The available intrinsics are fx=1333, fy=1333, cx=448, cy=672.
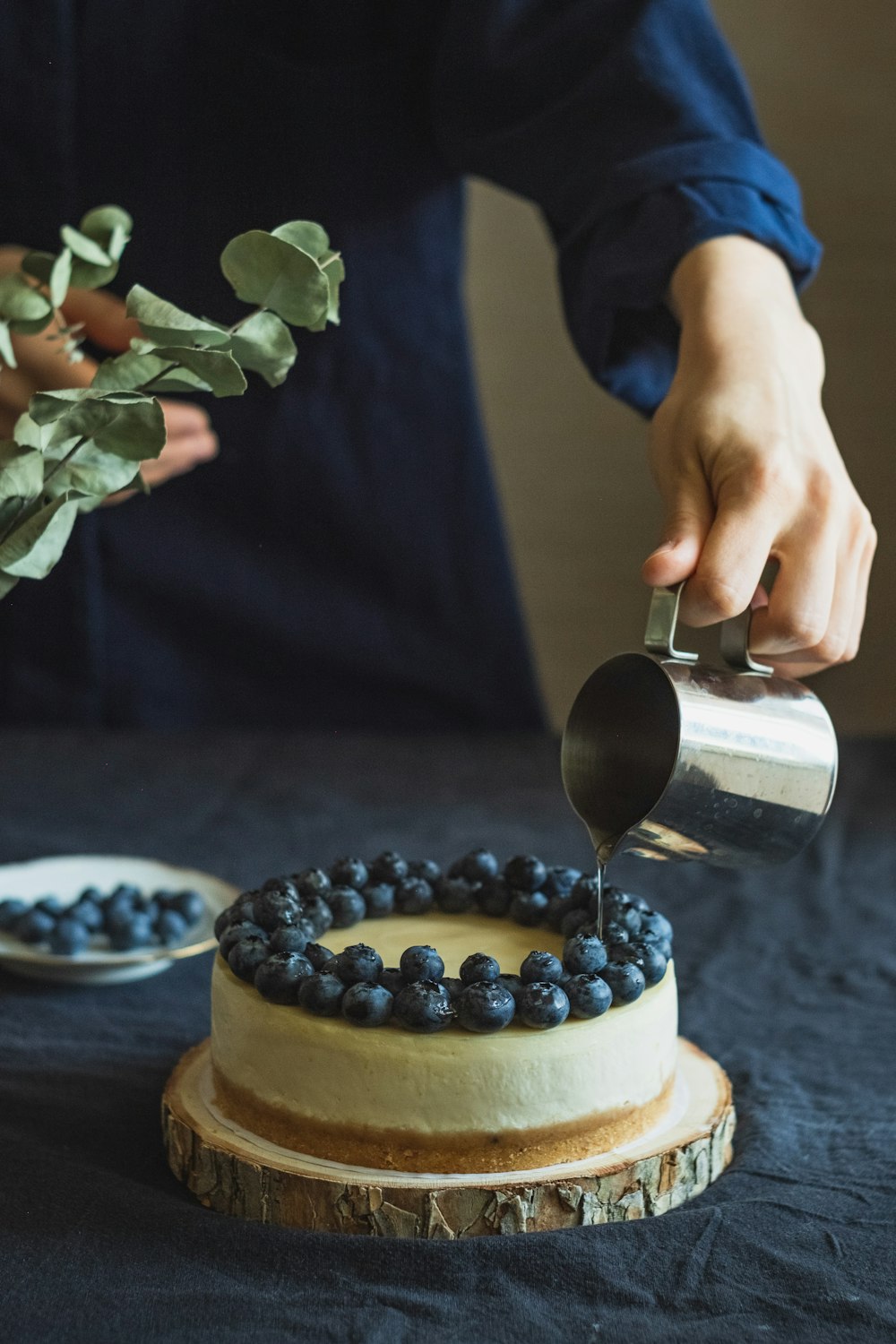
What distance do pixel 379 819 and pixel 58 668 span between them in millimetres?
602

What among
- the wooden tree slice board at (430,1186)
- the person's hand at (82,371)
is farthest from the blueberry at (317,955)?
the person's hand at (82,371)

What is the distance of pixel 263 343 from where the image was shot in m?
0.72

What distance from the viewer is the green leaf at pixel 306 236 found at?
707 millimetres

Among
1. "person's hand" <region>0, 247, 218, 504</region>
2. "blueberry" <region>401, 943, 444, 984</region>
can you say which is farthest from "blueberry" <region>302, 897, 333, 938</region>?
"person's hand" <region>0, 247, 218, 504</region>

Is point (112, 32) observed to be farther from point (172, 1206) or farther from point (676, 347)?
point (172, 1206)

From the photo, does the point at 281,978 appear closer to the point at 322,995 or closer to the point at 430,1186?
the point at 322,995

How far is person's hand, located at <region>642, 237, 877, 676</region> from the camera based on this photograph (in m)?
0.84

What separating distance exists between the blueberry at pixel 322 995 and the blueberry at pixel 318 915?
0.11m

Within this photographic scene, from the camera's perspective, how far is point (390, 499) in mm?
1988

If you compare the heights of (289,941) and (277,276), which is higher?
(277,276)

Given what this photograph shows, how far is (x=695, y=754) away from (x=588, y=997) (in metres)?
0.16

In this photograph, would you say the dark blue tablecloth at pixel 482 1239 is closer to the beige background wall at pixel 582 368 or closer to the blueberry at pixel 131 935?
the blueberry at pixel 131 935

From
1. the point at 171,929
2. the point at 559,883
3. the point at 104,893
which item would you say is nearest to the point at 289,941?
the point at 559,883

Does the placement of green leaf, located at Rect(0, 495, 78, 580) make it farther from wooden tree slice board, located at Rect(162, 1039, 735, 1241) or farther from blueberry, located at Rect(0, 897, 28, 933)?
blueberry, located at Rect(0, 897, 28, 933)
